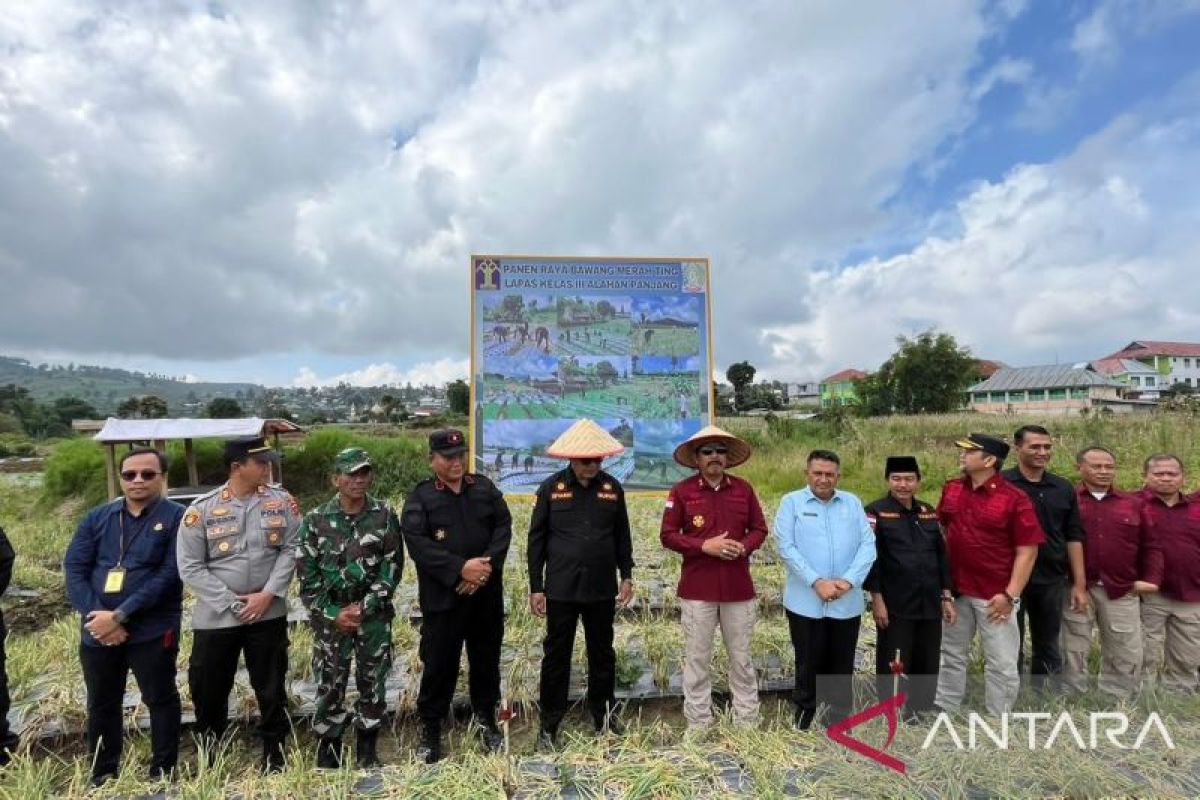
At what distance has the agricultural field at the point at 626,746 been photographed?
1953 mm

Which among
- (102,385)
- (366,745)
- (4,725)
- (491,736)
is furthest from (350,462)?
(102,385)

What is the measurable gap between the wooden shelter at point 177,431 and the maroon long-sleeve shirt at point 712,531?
971 centimetres

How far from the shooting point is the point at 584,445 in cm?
338

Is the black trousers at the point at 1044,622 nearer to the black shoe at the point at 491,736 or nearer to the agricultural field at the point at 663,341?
the black shoe at the point at 491,736

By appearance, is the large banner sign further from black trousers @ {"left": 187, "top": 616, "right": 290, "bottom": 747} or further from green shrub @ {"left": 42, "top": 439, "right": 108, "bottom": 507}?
green shrub @ {"left": 42, "top": 439, "right": 108, "bottom": 507}

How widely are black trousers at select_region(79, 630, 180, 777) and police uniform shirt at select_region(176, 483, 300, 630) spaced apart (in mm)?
206

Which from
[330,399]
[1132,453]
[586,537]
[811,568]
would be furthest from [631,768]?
[330,399]

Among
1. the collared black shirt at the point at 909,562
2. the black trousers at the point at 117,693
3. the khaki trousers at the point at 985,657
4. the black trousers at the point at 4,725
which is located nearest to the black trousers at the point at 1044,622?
the khaki trousers at the point at 985,657

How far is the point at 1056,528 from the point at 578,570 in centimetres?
263

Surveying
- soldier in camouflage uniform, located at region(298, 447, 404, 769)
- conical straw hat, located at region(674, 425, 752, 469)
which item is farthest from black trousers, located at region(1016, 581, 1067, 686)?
soldier in camouflage uniform, located at region(298, 447, 404, 769)

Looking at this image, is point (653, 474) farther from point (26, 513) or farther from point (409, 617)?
point (26, 513)

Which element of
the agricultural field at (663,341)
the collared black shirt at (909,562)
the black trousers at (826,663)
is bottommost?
the black trousers at (826,663)
